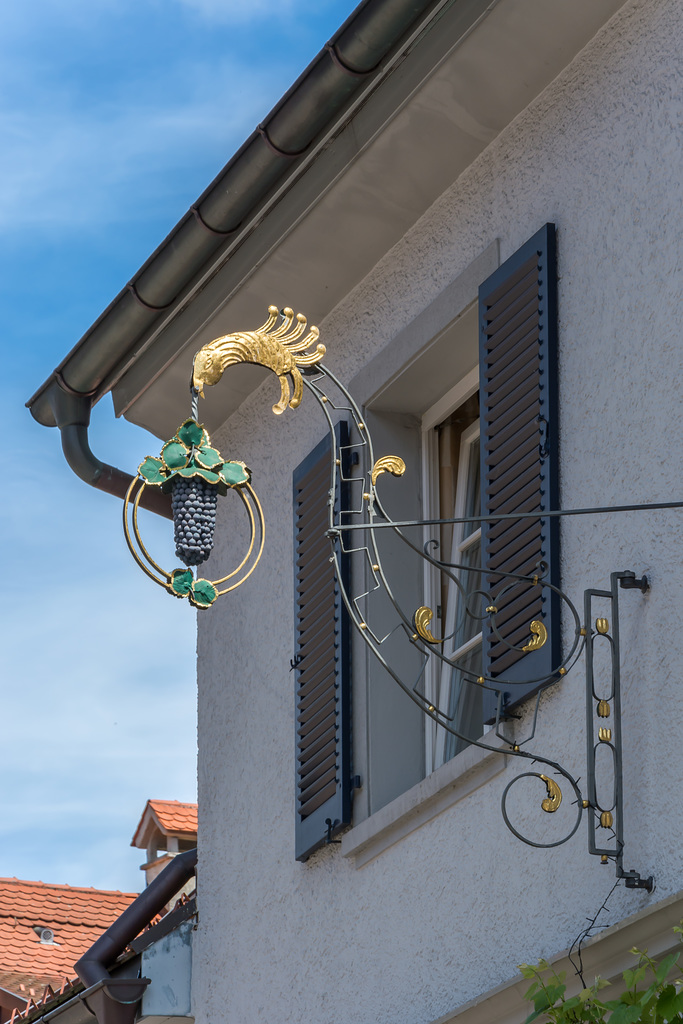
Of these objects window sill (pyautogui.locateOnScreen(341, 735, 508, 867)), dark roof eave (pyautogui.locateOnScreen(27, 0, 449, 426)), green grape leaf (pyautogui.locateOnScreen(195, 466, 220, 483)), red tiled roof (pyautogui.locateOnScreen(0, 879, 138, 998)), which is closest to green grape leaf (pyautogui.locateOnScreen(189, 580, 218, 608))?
green grape leaf (pyautogui.locateOnScreen(195, 466, 220, 483))

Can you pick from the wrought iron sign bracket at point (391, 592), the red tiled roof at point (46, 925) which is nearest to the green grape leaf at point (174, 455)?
the wrought iron sign bracket at point (391, 592)

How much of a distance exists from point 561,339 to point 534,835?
1.50 meters

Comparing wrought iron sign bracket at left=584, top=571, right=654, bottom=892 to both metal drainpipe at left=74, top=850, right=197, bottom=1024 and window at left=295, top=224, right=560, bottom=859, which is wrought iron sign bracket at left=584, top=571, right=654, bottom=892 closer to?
window at left=295, top=224, right=560, bottom=859

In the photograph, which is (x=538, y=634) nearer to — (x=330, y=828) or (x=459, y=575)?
(x=459, y=575)

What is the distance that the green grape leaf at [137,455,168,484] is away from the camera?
4172mm

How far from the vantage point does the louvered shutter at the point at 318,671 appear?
625 centimetres

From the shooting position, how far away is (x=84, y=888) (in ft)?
47.4

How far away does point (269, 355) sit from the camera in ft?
14.7

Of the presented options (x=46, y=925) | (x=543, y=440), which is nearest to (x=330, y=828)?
(x=543, y=440)

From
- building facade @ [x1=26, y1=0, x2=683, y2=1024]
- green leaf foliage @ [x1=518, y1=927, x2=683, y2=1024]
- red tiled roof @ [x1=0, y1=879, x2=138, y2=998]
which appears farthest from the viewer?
red tiled roof @ [x1=0, y1=879, x2=138, y2=998]

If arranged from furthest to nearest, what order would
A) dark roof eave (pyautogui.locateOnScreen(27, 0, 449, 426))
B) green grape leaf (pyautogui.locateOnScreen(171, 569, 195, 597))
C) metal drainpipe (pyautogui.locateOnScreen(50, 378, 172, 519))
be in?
1. metal drainpipe (pyautogui.locateOnScreen(50, 378, 172, 519))
2. dark roof eave (pyautogui.locateOnScreen(27, 0, 449, 426))
3. green grape leaf (pyautogui.locateOnScreen(171, 569, 195, 597))

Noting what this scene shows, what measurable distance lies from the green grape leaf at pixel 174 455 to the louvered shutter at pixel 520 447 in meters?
1.24

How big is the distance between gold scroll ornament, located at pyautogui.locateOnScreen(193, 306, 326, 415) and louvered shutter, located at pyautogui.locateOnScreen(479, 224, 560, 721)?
0.98 m

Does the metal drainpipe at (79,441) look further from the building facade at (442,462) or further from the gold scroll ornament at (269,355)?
the gold scroll ornament at (269,355)
